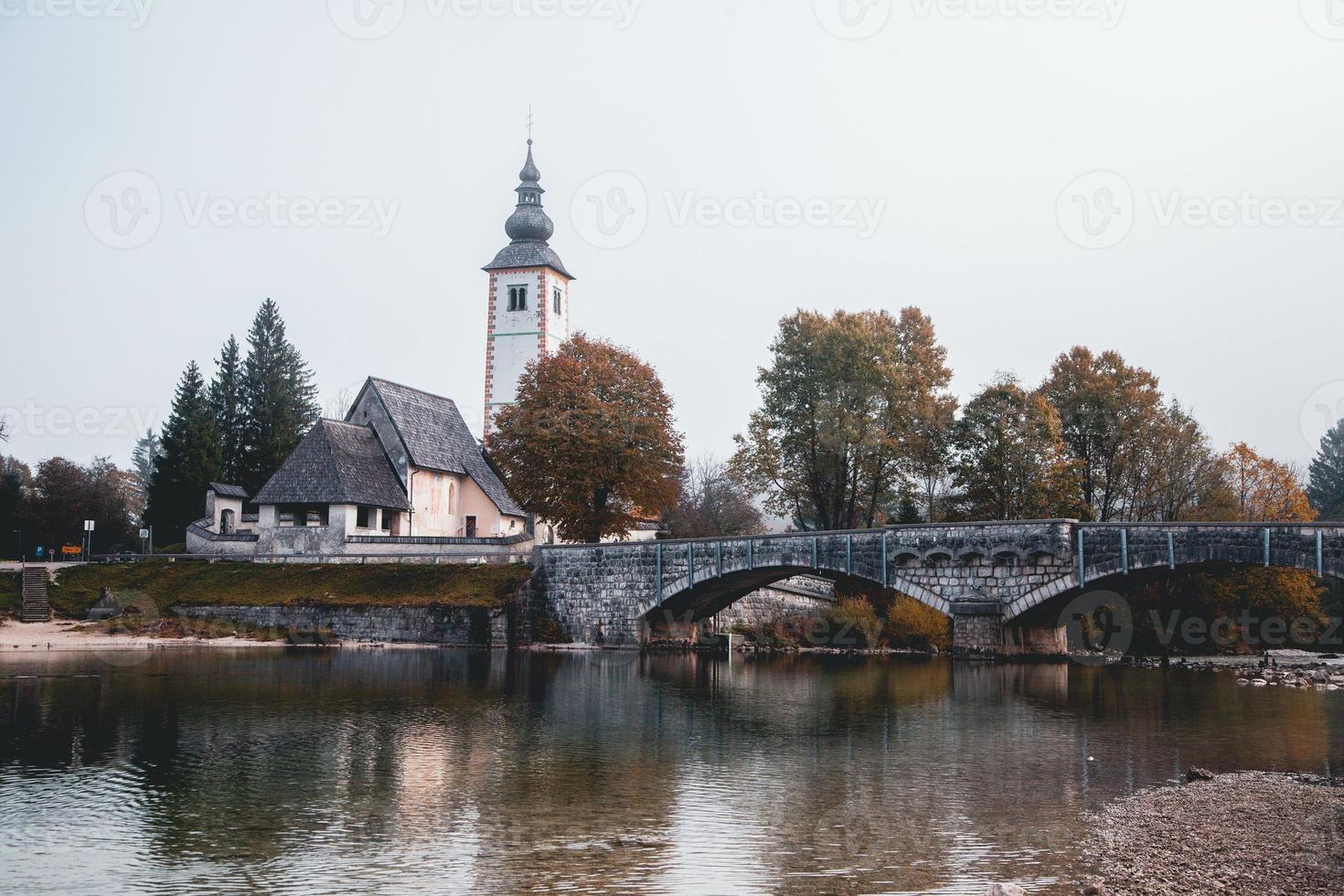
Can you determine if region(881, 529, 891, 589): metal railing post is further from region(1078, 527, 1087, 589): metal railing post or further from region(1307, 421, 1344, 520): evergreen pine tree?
region(1307, 421, 1344, 520): evergreen pine tree

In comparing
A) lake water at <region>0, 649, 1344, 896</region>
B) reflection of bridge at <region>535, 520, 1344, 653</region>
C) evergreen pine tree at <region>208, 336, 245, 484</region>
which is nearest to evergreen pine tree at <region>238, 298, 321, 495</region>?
evergreen pine tree at <region>208, 336, 245, 484</region>

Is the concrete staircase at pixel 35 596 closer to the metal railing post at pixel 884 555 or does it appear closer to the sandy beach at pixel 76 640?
the sandy beach at pixel 76 640

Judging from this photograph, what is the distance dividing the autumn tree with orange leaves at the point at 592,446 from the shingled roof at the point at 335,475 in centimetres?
618

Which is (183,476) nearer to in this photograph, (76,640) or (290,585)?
(290,585)

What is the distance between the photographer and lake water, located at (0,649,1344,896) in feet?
46.1

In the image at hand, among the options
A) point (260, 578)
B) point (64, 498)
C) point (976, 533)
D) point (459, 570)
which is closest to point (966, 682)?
point (976, 533)

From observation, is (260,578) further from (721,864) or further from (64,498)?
(721,864)

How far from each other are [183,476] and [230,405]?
11704 millimetres

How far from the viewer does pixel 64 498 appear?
73062 mm

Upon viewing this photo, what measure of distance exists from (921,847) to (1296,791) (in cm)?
682

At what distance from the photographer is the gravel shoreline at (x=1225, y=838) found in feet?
43.0

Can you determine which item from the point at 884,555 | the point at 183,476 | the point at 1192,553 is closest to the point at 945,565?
the point at 884,555

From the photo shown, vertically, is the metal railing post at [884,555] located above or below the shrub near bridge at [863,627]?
above

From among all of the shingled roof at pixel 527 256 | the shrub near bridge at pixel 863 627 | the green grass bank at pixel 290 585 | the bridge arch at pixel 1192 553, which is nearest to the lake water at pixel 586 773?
the bridge arch at pixel 1192 553
